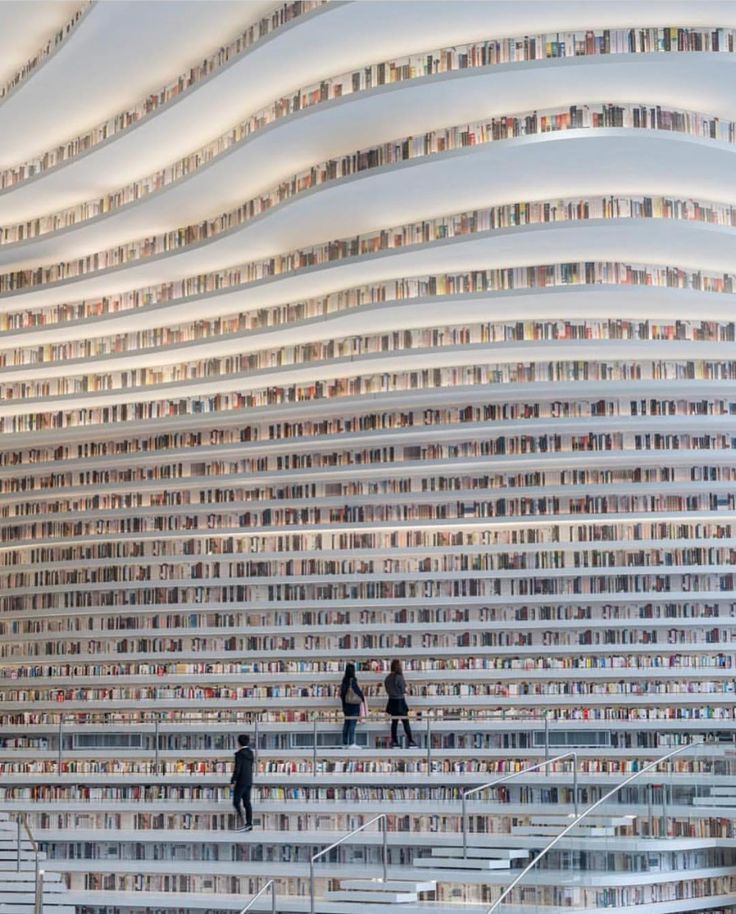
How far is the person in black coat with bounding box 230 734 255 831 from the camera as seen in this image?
13.3 meters

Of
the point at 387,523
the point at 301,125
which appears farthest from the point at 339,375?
the point at 301,125

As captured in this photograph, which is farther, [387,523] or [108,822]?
[387,523]

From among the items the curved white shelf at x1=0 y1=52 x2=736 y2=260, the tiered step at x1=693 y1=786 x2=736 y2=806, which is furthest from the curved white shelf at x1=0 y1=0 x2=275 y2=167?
the tiered step at x1=693 y1=786 x2=736 y2=806

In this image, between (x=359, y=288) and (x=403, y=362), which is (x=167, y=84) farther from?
(x=403, y=362)

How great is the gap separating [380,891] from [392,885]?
0.32 feet

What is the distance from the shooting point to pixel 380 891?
39.1 feet

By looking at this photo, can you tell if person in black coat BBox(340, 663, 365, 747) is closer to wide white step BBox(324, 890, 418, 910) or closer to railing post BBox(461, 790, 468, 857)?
railing post BBox(461, 790, 468, 857)

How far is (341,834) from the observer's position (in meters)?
13.1

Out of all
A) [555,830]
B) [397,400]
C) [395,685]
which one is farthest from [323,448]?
[555,830]

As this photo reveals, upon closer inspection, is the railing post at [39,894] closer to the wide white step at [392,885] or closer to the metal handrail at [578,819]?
the wide white step at [392,885]

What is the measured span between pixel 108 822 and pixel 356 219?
5.30 metres

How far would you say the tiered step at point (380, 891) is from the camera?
38.5 ft

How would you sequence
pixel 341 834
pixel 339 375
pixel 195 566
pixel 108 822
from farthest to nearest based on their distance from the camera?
pixel 195 566 → pixel 339 375 → pixel 108 822 → pixel 341 834

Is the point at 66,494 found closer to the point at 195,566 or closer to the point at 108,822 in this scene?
the point at 195,566
